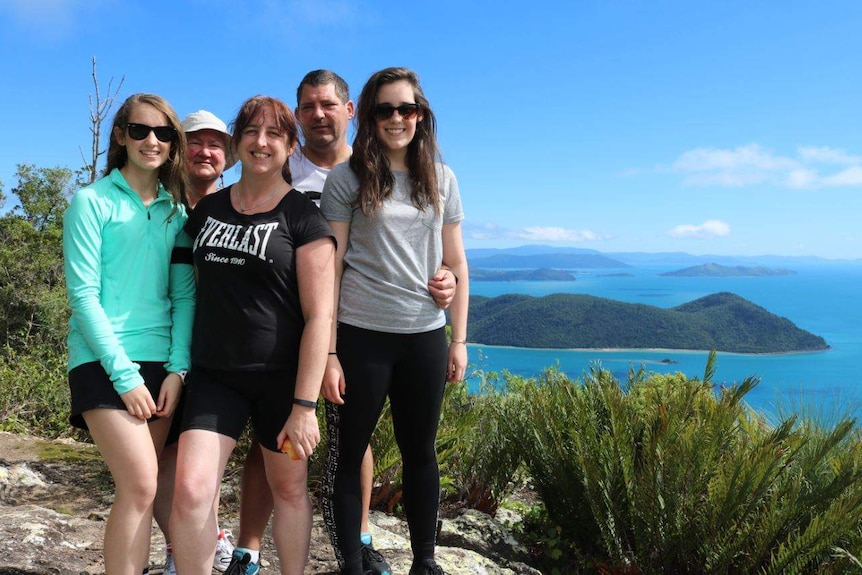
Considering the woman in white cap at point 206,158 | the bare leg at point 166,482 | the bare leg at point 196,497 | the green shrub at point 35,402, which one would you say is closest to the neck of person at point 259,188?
the woman in white cap at point 206,158

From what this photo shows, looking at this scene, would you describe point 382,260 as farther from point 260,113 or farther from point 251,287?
point 260,113

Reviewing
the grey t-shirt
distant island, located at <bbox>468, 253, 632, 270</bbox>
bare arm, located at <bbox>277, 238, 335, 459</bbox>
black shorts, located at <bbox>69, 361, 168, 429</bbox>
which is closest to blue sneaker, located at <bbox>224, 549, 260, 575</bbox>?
bare arm, located at <bbox>277, 238, 335, 459</bbox>

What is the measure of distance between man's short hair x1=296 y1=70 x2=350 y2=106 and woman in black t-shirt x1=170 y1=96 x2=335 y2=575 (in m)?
0.74

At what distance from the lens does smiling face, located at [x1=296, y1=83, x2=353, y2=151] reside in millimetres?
3020

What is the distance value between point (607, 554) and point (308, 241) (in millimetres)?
2350

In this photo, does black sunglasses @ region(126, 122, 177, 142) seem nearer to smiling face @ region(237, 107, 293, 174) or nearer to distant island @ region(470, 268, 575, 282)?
smiling face @ region(237, 107, 293, 174)

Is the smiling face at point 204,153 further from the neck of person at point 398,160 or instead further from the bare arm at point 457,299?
the bare arm at point 457,299

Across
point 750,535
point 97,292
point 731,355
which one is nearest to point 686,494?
point 750,535

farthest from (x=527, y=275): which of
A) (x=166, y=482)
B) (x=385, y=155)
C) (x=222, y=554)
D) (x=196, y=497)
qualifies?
(x=196, y=497)

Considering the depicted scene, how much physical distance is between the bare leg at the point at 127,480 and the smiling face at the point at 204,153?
116 centimetres

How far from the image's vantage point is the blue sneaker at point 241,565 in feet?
8.63

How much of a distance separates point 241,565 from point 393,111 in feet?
6.01

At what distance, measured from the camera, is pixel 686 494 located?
10.7ft

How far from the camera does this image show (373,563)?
278 cm
